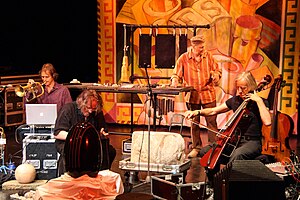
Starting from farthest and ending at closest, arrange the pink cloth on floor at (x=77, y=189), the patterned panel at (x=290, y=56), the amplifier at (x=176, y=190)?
1. the patterned panel at (x=290, y=56)
2. the amplifier at (x=176, y=190)
3. the pink cloth on floor at (x=77, y=189)

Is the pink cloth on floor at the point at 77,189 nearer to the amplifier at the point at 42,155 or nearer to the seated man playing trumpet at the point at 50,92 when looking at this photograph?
the amplifier at the point at 42,155

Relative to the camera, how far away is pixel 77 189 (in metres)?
3.42

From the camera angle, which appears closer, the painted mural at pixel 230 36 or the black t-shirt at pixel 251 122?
the black t-shirt at pixel 251 122

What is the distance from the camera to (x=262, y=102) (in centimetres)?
475

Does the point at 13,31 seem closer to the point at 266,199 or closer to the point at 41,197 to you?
the point at 41,197

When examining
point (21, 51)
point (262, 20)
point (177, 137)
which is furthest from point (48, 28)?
point (177, 137)

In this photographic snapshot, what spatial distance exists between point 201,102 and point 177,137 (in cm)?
212

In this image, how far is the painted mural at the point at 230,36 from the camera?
785 cm

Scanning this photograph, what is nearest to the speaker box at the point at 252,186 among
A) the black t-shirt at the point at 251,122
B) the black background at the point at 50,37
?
the black t-shirt at the point at 251,122

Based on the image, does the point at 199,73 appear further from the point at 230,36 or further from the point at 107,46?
the point at 107,46

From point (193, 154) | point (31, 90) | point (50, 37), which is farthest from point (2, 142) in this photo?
point (50, 37)

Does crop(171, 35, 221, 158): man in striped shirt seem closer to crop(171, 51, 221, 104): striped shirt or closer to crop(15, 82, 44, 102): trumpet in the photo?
crop(171, 51, 221, 104): striped shirt

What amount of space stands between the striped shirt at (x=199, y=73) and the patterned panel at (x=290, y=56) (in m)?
1.47

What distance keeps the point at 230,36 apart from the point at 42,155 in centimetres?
397
